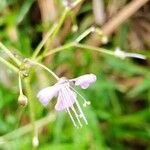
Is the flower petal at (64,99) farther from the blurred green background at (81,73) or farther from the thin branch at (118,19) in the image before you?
the thin branch at (118,19)

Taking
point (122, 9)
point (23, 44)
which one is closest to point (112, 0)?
point (122, 9)

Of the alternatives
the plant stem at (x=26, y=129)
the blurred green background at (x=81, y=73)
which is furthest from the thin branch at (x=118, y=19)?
the plant stem at (x=26, y=129)

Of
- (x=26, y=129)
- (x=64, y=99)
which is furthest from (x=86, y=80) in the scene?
(x=26, y=129)

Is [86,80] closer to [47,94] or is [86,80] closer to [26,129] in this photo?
[47,94]

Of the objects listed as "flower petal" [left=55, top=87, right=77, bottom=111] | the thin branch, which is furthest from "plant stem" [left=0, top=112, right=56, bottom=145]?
"flower petal" [left=55, top=87, right=77, bottom=111]

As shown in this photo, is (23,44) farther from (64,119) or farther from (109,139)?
(109,139)

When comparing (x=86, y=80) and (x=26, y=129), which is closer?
(x=86, y=80)

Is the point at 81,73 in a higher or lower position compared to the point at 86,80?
lower
